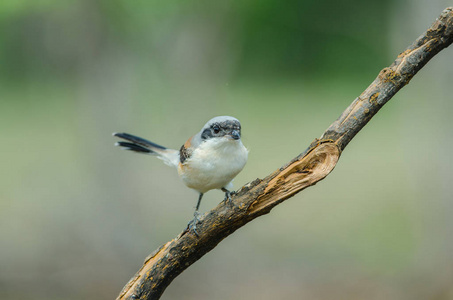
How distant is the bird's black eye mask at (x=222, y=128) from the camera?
2701 millimetres

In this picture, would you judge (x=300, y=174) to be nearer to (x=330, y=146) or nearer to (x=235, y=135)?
(x=330, y=146)

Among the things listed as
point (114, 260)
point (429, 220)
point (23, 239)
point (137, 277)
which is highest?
point (23, 239)

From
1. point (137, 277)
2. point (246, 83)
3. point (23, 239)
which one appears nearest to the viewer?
point (137, 277)

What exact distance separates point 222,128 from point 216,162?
192 millimetres

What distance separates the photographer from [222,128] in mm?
2740

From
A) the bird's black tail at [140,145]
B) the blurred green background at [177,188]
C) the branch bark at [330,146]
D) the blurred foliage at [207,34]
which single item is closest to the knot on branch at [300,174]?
the branch bark at [330,146]

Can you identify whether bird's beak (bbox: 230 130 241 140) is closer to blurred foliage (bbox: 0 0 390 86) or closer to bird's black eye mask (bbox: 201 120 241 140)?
bird's black eye mask (bbox: 201 120 241 140)

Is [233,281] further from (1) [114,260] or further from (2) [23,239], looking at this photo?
(2) [23,239]

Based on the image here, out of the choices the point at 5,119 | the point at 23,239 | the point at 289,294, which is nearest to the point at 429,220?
the point at 289,294

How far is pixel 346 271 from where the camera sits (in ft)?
20.9

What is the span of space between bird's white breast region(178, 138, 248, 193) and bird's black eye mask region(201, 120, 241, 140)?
0.03m

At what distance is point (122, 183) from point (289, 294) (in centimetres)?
227

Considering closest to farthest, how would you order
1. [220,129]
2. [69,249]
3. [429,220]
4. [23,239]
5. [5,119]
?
1. [220,129]
2. [429,220]
3. [69,249]
4. [23,239]
5. [5,119]

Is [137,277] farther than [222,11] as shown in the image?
No
